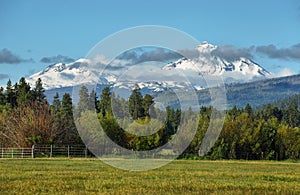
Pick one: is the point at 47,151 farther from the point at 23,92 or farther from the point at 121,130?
the point at 23,92

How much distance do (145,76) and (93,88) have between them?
5026 mm

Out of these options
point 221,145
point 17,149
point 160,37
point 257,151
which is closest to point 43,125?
point 17,149

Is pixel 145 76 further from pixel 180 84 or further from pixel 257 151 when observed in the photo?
pixel 257 151

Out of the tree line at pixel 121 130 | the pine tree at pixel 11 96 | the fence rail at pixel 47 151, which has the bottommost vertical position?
the fence rail at pixel 47 151

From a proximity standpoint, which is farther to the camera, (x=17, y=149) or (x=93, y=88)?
(x=17, y=149)

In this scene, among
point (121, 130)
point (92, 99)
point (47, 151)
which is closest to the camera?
point (121, 130)

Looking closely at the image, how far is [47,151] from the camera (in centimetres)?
6531

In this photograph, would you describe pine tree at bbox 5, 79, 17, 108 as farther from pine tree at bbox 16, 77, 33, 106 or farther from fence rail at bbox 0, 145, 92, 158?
fence rail at bbox 0, 145, 92, 158

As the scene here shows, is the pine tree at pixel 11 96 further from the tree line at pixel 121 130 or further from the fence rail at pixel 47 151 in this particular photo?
the fence rail at pixel 47 151

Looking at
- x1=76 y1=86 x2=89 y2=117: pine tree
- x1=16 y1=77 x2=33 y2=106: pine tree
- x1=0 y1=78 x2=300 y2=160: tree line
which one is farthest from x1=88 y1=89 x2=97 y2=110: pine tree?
x1=16 y1=77 x2=33 y2=106: pine tree

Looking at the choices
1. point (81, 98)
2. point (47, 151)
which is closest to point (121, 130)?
point (81, 98)

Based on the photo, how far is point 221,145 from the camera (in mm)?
80875

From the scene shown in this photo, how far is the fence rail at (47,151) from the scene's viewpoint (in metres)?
62.7

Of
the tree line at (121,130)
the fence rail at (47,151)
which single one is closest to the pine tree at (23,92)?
the tree line at (121,130)
